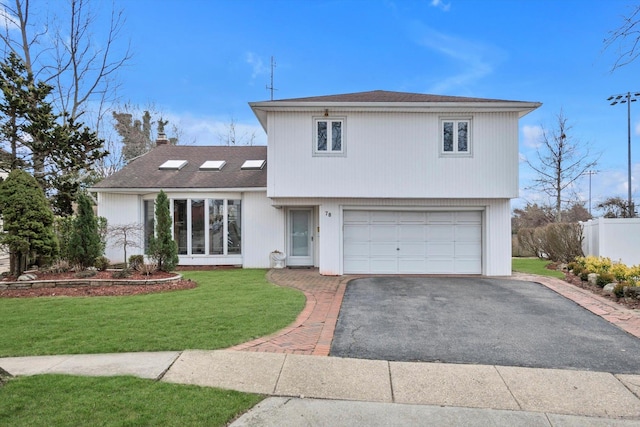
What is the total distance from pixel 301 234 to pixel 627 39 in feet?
35.9

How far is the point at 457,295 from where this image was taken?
369 inches

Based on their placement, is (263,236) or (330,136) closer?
(330,136)

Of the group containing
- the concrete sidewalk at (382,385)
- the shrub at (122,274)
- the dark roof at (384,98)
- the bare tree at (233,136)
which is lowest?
the concrete sidewalk at (382,385)

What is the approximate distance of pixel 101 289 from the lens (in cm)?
930

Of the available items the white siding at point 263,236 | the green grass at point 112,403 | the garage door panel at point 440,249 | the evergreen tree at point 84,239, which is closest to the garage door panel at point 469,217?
the garage door panel at point 440,249

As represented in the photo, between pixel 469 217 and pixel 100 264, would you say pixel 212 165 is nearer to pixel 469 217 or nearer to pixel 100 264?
pixel 100 264

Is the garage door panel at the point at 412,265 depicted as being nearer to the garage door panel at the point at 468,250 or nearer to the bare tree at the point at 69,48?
the garage door panel at the point at 468,250

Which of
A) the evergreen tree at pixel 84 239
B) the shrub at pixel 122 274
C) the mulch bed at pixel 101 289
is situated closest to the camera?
the mulch bed at pixel 101 289

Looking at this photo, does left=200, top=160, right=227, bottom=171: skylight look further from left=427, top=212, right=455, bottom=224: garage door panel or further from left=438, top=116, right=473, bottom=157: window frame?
Result: left=438, top=116, right=473, bottom=157: window frame

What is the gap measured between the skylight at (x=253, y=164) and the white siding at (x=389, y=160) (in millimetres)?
3417

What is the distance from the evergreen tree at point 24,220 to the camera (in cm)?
944

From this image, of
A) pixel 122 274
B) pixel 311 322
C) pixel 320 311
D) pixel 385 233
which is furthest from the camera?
pixel 385 233

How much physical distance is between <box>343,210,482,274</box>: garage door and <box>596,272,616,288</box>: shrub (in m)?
3.38

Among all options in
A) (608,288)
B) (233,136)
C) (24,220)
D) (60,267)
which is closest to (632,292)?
(608,288)
